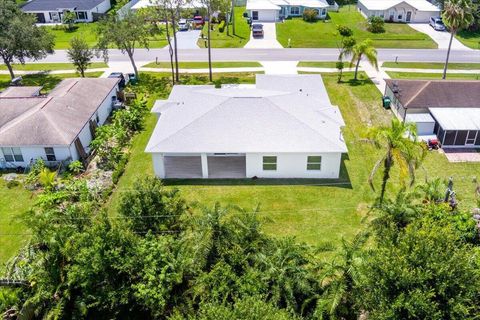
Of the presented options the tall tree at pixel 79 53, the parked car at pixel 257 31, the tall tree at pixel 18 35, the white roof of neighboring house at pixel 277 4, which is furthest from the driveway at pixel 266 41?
the tall tree at pixel 18 35

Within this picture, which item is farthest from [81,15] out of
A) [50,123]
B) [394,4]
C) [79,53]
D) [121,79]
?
[394,4]

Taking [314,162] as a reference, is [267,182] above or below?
below

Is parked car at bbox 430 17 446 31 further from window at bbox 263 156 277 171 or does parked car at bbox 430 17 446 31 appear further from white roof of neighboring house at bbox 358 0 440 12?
window at bbox 263 156 277 171

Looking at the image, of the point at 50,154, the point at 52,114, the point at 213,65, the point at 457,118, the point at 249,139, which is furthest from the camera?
the point at 213,65

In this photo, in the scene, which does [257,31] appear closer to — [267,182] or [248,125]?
[248,125]

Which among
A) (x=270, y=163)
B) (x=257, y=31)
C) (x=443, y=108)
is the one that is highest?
(x=257, y=31)
